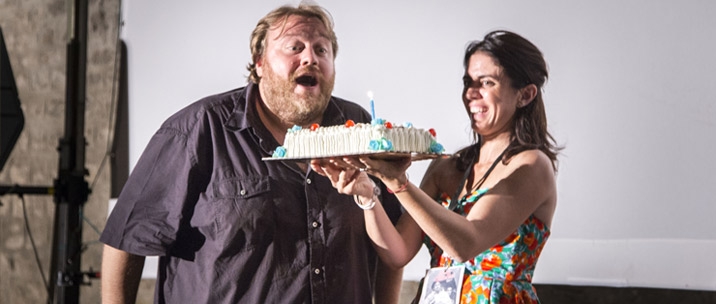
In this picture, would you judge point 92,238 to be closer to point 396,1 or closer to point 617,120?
point 396,1

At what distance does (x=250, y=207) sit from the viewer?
2.32 m

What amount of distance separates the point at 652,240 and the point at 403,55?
116 centimetres

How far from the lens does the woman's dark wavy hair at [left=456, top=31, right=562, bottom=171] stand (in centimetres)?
242

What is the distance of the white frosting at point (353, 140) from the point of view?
2076mm

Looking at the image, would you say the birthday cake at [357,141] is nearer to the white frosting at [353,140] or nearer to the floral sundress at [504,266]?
the white frosting at [353,140]

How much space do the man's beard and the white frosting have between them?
0.22 m

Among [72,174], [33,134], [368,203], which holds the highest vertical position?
[368,203]

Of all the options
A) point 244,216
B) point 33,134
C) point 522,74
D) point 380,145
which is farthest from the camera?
point 33,134

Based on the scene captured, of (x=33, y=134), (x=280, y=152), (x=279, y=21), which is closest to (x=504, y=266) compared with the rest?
(x=280, y=152)

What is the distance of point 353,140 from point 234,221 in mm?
437

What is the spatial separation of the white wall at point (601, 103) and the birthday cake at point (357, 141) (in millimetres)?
1055

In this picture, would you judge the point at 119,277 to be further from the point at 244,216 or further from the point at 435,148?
the point at 435,148

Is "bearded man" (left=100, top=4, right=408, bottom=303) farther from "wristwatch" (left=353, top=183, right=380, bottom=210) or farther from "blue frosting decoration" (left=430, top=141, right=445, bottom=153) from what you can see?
"blue frosting decoration" (left=430, top=141, right=445, bottom=153)

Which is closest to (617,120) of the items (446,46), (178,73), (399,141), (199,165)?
(446,46)
